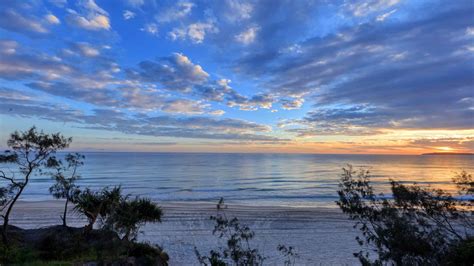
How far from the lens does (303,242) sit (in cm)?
Answer: 2016

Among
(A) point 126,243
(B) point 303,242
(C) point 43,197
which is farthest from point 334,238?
(C) point 43,197

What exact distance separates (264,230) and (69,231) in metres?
12.6

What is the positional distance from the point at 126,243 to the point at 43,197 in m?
36.1

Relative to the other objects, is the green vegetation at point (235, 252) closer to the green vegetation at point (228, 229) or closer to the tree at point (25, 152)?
the green vegetation at point (228, 229)

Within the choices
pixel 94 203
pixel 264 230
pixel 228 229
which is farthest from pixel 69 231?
pixel 264 230

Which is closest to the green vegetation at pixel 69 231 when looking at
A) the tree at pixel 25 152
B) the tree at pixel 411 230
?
the tree at pixel 25 152

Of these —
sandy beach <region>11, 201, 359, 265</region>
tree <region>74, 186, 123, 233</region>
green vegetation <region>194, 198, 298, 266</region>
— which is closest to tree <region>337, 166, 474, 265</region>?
green vegetation <region>194, 198, 298, 266</region>

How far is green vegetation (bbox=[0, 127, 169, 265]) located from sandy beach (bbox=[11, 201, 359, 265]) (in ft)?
10.8

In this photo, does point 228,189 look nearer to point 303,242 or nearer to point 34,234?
point 303,242

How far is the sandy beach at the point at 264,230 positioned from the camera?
17.8 meters

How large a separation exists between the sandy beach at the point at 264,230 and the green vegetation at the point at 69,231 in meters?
3.30

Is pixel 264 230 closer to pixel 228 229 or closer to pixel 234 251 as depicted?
pixel 228 229

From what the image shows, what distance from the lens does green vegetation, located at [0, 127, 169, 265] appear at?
1270cm

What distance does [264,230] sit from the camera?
909 inches
